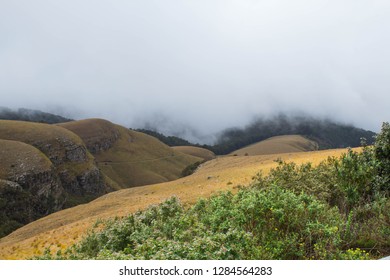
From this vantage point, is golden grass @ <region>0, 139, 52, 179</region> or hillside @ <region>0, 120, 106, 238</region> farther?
golden grass @ <region>0, 139, 52, 179</region>

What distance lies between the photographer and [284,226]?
11055 mm

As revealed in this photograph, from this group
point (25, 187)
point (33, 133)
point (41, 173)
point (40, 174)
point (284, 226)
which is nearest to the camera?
point (284, 226)

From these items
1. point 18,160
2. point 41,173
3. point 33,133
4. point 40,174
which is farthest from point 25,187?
point 33,133

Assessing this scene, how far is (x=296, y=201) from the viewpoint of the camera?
37.8 feet

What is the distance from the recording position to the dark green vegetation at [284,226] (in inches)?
338

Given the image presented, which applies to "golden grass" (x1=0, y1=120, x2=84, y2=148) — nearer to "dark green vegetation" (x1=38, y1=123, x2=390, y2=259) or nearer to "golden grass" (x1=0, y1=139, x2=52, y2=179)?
"golden grass" (x1=0, y1=139, x2=52, y2=179)

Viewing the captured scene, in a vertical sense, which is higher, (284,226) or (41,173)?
(41,173)

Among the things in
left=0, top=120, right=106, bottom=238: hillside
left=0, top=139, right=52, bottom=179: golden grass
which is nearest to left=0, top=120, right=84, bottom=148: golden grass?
left=0, top=120, right=106, bottom=238: hillside

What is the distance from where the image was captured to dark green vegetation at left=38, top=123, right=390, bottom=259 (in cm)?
859

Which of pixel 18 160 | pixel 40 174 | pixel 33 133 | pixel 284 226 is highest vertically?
pixel 33 133

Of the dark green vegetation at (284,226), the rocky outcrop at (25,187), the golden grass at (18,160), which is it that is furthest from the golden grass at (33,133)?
the dark green vegetation at (284,226)

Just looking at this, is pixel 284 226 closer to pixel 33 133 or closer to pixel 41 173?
pixel 41 173

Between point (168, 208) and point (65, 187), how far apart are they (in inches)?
6643

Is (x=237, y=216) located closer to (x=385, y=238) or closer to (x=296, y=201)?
(x=296, y=201)
